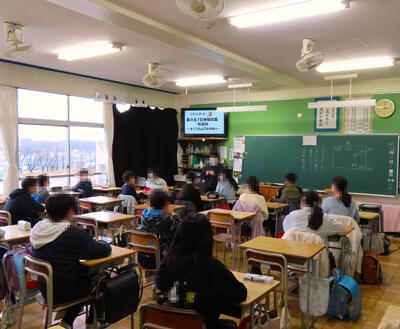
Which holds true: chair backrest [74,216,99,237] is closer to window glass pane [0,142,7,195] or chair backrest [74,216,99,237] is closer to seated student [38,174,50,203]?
seated student [38,174,50,203]

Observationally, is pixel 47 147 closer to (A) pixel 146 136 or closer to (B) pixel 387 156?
(A) pixel 146 136

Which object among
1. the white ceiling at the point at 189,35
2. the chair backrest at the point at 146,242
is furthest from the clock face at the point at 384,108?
the chair backrest at the point at 146,242

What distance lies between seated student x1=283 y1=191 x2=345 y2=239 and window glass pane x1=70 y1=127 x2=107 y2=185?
5.05 meters

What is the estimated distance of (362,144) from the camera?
690cm

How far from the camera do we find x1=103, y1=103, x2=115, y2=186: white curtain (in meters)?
7.59

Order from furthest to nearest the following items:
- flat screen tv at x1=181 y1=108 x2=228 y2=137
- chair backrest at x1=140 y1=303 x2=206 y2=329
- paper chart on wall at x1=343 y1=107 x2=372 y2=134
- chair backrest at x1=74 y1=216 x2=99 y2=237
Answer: flat screen tv at x1=181 y1=108 x2=228 y2=137, paper chart on wall at x1=343 y1=107 x2=372 y2=134, chair backrest at x1=74 y1=216 x2=99 y2=237, chair backrest at x1=140 y1=303 x2=206 y2=329

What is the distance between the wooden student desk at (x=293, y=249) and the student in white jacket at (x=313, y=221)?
404mm

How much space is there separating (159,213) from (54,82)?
420 centimetres

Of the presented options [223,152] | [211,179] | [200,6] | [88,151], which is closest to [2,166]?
[88,151]

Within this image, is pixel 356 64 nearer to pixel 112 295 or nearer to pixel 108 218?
pixel 108 218

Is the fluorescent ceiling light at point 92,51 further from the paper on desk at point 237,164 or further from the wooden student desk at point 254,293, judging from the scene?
the paper on desk at point 237,164

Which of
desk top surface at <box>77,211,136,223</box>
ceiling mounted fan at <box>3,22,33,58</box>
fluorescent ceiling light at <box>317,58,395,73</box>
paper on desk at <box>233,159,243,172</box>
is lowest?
desk top surface at <box>77,211,136,223</box>

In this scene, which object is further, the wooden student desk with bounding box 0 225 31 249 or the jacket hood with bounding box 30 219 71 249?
the wooden student desk with bounding box 0 225 31 249

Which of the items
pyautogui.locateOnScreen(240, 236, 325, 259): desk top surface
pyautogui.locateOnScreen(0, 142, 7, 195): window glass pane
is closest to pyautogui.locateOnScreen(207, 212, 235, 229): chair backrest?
pyautogui.locateOnScreen(240, 236, 325, 259): desk top surface
